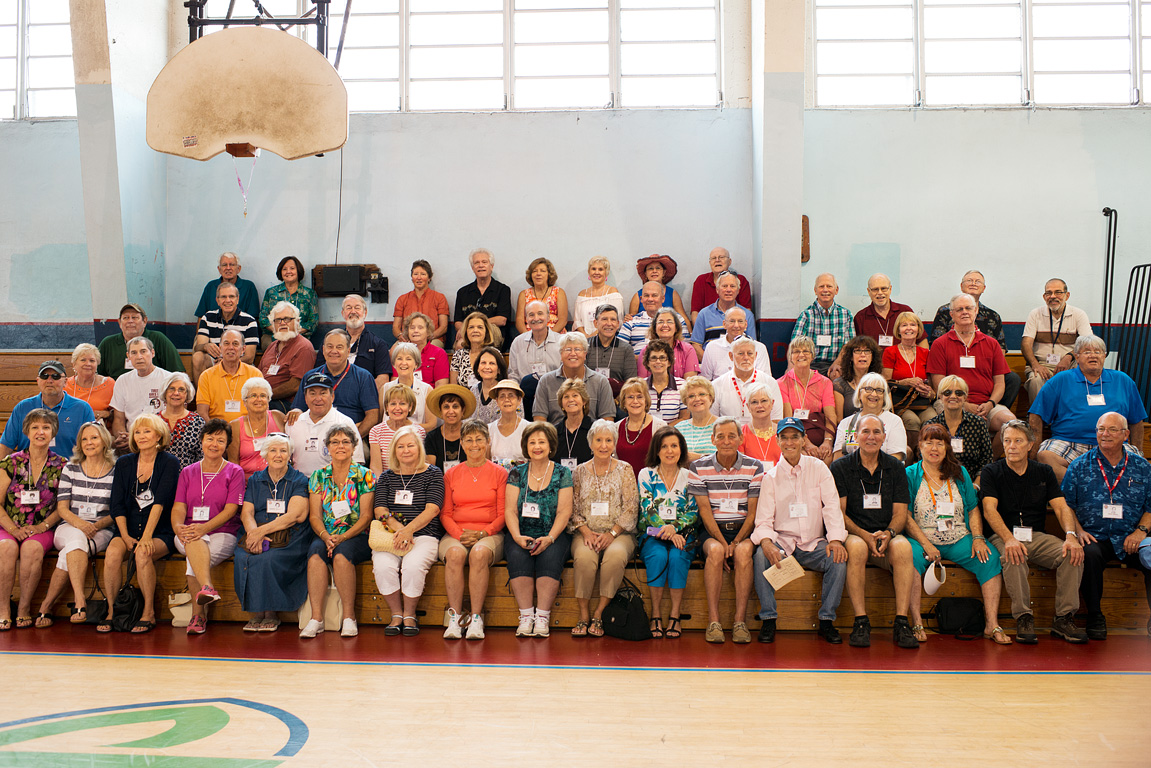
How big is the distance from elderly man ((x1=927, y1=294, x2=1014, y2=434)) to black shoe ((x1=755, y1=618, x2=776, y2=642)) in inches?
94.0

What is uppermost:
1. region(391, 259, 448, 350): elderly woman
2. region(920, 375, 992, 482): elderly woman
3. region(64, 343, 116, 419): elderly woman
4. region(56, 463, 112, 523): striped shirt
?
region(391, 259, 448, 350): elderly woman

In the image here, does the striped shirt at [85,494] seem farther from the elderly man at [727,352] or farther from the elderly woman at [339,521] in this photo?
the elderly man at [727,352]

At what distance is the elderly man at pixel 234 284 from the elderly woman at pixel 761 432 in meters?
4.65

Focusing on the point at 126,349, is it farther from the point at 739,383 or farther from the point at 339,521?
the point at 739,383

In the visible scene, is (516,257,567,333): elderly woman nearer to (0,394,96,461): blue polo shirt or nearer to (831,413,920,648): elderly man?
(831,413,920,648): elderly man

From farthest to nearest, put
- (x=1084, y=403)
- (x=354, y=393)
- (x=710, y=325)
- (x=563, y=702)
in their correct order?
1. (x=710, y=325)
2. (x=354, y=393)
3. (x=1084, y=403)
4. (x=563, y=702)

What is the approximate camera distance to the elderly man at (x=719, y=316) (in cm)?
689

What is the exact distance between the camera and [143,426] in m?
4.95

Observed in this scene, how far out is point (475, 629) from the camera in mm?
4516

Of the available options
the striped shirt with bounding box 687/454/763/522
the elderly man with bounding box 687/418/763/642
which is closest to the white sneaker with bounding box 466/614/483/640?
the elderly man with bounding box 687/418/763/642

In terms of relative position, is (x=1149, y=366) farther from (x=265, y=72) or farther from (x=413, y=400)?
(x=265, y=72)

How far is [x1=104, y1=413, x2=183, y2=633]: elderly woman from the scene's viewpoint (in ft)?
15.8

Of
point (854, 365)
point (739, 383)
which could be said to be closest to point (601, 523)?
point (739, 383)

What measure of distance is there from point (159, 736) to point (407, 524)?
181 centimetres
